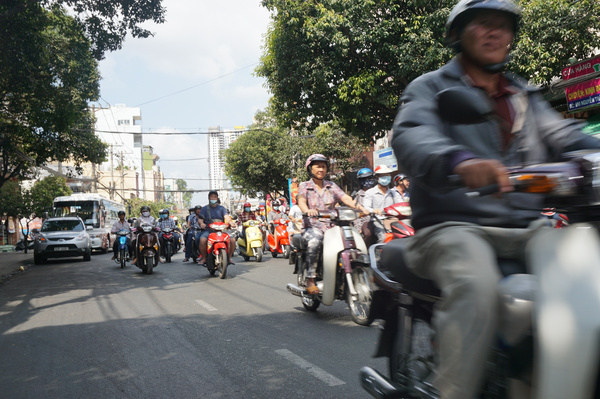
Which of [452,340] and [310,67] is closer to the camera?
[452,340]

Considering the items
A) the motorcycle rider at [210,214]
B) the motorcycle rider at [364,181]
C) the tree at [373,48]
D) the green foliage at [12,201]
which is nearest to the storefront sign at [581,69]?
the tree at [373,48]

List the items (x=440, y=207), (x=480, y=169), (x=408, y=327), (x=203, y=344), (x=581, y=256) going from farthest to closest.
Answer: (x=203, y=344) < (x=408, y=327) < (x=440, y=207) < (x=480, y=169) < (x=581, y=256)

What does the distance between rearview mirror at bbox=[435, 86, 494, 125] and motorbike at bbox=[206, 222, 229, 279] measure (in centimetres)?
955

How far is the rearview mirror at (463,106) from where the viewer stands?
1925 millimetres

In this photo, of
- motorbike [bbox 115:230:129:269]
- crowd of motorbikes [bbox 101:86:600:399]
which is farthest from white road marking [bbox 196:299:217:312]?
motorbike [bbox 115:230:129:269]

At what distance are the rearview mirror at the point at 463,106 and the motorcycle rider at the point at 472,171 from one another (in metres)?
0.10

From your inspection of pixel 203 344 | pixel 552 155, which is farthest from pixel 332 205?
pixel 552 155

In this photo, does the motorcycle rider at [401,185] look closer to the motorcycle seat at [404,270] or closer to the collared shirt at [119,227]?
the motorcycle seat at [404,270]

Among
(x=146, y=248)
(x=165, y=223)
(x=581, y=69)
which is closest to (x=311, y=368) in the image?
(x=146, y=248)

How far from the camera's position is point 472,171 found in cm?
186

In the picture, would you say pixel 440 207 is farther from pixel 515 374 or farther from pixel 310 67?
pixel 310 67

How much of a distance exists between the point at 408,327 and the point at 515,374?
81cm

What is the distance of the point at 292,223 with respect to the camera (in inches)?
617

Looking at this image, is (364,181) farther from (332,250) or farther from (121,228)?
(121,228)
